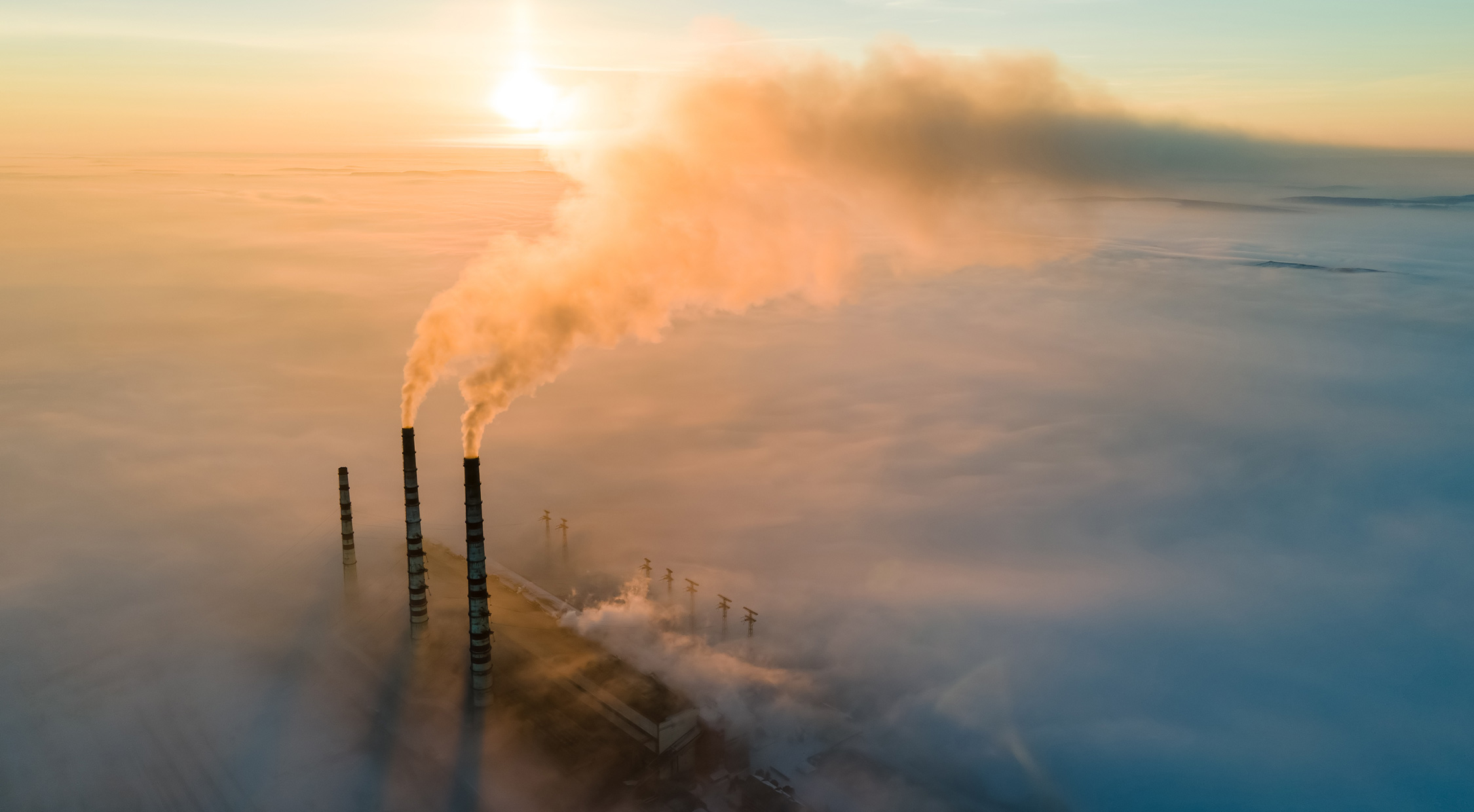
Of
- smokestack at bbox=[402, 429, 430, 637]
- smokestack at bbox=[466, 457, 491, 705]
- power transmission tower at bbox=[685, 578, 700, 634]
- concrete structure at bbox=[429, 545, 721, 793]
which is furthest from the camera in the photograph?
power transmission tower at bbox=[685, 578, 700, 634]

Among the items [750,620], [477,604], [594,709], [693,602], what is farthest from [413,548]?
[693,602]

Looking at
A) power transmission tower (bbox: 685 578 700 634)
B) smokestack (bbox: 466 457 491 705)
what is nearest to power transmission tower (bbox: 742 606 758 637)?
power transmission tower (bbox: 685 578 700 634)

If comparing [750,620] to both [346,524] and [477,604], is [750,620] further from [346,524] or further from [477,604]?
[346,524]

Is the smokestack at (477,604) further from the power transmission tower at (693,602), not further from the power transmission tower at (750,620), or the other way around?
the power transmission tower at (750,620)

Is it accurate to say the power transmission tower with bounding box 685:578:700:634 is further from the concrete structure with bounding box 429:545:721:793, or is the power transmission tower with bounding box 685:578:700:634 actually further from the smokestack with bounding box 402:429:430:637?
the smokestack with bounding box 402:429:430:637

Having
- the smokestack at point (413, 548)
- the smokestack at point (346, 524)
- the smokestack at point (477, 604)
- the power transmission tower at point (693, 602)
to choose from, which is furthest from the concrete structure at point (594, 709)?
the power transmission tower at point (693, 602)

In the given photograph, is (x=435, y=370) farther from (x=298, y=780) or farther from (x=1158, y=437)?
(x=1158, y=437)

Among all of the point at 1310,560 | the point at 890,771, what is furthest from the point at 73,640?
the point at 1310,560
